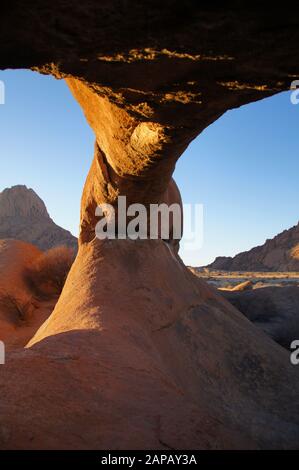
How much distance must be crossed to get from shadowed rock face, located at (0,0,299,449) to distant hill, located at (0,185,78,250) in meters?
16.0

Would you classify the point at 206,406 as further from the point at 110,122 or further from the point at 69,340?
the point at 110,122

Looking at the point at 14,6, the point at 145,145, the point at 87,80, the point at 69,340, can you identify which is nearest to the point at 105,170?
the point at 145,145

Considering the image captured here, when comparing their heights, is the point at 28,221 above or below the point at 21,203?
below

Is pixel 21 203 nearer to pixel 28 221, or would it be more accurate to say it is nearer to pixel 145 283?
pixel 28 221

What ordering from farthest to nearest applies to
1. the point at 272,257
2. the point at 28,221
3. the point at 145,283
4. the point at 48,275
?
the point at 272,257, the point at 28,221, the point at 48,275, the point at 145,283

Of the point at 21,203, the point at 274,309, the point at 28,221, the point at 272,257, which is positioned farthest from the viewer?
the point at 272,257

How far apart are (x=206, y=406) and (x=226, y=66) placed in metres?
2.34

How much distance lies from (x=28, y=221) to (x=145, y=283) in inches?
896

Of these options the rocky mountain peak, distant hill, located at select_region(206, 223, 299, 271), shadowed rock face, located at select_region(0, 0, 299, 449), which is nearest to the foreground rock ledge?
shadowed rock face, located at select_region(0, 0, 299, 449)

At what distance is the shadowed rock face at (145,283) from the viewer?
107 cm

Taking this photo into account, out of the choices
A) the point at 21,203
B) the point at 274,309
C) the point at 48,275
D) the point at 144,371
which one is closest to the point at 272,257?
the point at 21,203

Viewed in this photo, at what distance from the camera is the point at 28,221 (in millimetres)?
24672

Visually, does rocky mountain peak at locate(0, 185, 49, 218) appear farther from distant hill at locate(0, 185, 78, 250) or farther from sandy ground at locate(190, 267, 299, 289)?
sandy ground at locate(190, 267, 299, 289)

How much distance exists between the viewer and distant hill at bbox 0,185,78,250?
70.3ft
